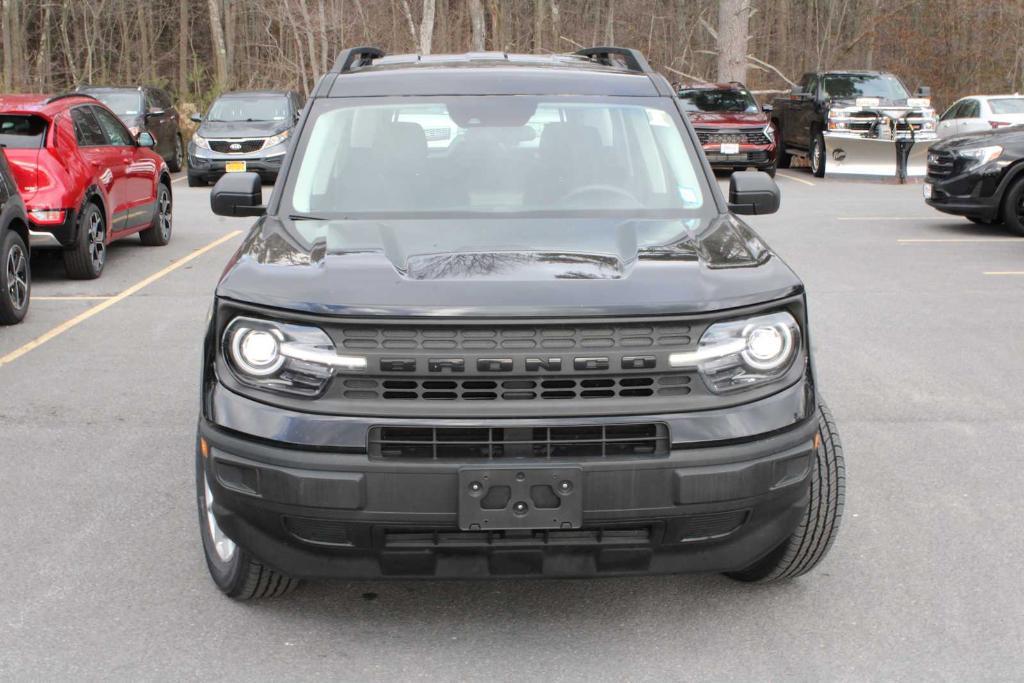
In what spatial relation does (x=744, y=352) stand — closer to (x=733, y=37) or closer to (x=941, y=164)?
(x=941, y=164)

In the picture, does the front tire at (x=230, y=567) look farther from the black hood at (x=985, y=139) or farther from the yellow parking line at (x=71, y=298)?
the black hood at (x=985, y=139)

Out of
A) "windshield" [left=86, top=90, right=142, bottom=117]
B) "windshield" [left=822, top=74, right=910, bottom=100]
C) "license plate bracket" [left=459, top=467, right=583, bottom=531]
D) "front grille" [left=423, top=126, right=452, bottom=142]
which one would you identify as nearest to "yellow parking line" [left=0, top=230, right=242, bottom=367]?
"front grille" [left=423, top=126, right=452, bottom=142]

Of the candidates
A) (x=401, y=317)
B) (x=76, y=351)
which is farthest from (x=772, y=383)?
(x=76, y=351)

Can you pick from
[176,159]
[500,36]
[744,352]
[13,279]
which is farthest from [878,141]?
[500,36]

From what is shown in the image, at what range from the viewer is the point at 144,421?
6371mm

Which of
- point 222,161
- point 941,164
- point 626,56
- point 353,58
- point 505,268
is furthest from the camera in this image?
point 222,161

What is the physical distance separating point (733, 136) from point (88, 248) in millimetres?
13478

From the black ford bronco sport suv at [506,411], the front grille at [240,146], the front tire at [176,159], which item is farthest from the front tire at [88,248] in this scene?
the front tire at [176,159]

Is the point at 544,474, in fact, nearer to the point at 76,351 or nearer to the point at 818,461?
the point at 818,461

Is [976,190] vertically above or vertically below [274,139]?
below

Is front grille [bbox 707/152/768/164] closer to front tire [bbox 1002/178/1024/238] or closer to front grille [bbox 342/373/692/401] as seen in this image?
front tire [bbox 1002/178/1024/238]

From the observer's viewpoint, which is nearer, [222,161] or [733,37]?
[222,161]

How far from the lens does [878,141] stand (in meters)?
21.9

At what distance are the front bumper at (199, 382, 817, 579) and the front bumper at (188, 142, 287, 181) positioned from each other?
17367 millimetres
